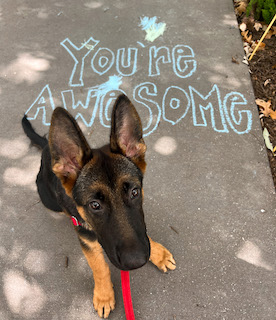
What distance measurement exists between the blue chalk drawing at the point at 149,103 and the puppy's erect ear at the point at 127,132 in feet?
6.49

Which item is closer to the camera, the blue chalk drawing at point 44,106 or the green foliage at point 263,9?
the blue chalk drawing at point 44,106

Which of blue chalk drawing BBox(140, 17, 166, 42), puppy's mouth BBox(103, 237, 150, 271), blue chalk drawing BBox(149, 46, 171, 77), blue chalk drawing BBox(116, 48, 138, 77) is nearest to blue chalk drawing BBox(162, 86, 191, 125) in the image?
blue chalk drawing BBox(149, 46, 171, 77)

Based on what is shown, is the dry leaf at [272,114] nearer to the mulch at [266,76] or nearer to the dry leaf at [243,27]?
the mulch at [266,76]

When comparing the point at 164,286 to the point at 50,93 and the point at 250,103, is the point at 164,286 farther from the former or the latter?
the point at 50,93

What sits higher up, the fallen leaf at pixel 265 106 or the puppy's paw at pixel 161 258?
the fallen leaf at pixel 265 106

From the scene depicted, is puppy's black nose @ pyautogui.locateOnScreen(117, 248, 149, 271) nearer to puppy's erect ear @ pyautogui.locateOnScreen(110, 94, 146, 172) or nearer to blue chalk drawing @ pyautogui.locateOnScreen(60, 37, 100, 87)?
puppy's erect ear @ pyautogui.locateOnScreen(110, 94, 146, 172)

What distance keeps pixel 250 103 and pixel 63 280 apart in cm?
364

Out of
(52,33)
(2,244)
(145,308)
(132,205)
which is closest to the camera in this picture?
(132,205)

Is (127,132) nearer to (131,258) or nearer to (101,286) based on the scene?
(131,258)

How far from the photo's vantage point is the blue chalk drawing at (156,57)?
5.06 meters

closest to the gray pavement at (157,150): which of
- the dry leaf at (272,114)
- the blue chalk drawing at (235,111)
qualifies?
the blue chalk drawing at (235,111)

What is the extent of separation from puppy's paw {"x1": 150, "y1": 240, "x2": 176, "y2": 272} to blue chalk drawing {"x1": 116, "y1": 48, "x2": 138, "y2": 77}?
305 cm

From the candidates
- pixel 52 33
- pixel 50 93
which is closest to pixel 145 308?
pixel 50 93

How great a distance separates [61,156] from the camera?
219 centimetres
